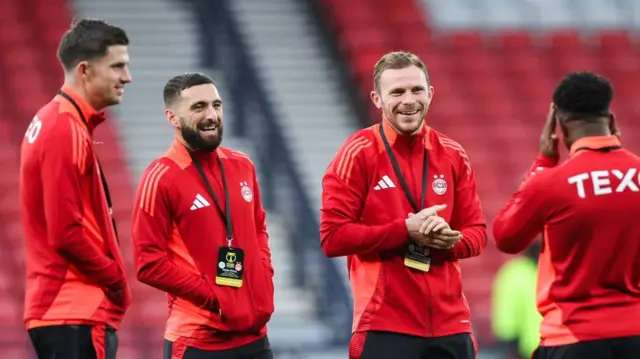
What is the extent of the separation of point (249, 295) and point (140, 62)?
8464mm

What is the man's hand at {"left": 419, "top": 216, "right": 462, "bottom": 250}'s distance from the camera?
190 inches

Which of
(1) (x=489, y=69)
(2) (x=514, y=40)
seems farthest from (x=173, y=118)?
(2) (x=514, y=40)

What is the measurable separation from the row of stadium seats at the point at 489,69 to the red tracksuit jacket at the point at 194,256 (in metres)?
7.33

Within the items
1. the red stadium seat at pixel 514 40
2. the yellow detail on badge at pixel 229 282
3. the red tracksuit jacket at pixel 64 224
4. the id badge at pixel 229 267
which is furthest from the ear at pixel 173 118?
the red stadium seat at pixel 514 40

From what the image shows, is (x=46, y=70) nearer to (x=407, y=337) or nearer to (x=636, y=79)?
(x=636, y=79)

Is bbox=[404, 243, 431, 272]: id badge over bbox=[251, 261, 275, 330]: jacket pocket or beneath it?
over

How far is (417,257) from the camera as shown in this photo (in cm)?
497

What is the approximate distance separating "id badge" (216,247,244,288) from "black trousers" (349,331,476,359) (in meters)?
0.52

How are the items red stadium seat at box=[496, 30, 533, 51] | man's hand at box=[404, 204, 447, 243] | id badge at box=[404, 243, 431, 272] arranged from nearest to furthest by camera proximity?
man's hand at box=[404, 204, 447, 243]
id badge at box=[404, 243, 431, 272]
red stadium seat at box=[496, 30, 533, 51]

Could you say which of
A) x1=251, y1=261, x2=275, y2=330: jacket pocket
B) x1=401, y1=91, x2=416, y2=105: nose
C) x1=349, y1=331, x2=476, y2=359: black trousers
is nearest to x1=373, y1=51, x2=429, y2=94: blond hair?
x1=401, y1=91, x2=416, y2=105: nose

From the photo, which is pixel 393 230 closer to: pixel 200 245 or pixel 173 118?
pixel 200 245

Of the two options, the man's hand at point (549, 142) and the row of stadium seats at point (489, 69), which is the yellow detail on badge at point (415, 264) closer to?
the man's hand at point (549, 142)

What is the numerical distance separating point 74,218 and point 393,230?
3.90 ft

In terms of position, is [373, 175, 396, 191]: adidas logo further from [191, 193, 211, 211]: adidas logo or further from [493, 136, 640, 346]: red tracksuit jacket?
[191, 193, 211, 211]: adidas logo
